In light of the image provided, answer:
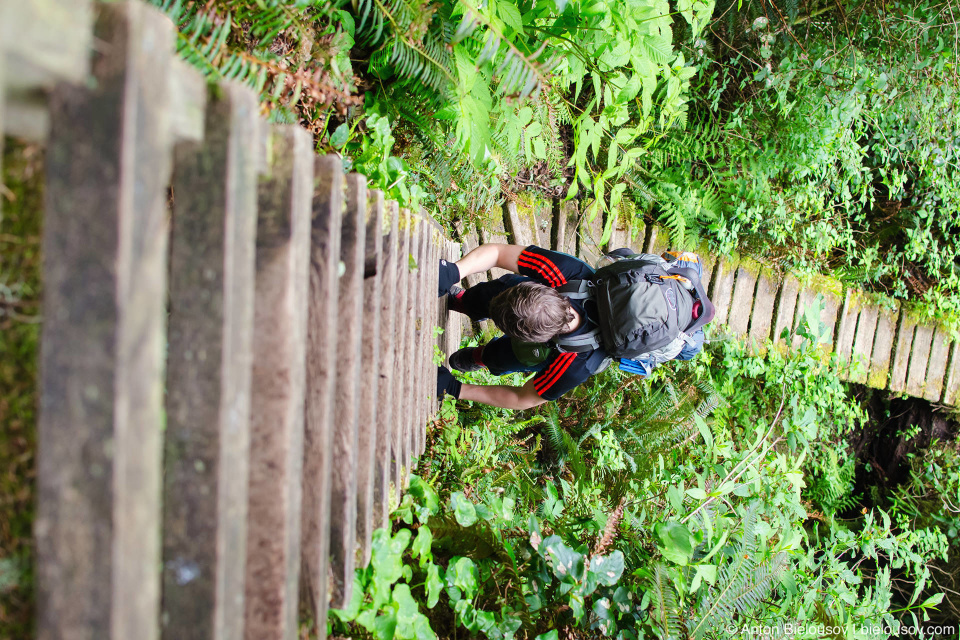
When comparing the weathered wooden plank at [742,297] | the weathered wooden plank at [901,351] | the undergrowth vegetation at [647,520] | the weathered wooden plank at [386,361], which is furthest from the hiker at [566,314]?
the weathered wooden plank at [901,351]

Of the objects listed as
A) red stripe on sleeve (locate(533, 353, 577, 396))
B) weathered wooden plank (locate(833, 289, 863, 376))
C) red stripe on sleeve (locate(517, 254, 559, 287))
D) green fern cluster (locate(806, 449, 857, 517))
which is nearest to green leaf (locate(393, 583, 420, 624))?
red stripe on sleeve (locate(533, 353, 577, 396))

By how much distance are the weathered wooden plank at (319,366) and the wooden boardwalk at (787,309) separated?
256 cm

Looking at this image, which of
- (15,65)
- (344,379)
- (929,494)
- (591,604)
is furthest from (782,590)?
(929,494)

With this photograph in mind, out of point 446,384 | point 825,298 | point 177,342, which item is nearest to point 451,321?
point 446,384

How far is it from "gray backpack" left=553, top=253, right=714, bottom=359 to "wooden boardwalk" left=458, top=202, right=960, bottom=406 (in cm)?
101

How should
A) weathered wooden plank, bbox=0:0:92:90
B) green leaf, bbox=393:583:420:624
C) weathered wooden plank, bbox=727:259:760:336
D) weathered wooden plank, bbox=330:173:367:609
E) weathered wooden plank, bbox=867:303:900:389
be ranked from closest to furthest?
1. weathered wooden plank, bbox=0:0:92:90
2. weathered wooden plank, bbox=330:173:367:609
3. green leaf, bbox=393:583:420:624
4. weathered wooden plank, bbox=727:259:760:336
5. weathered wooden plank, bbox=867:303:900:389

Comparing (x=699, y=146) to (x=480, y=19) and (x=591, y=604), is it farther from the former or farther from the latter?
(x=591, y=604)

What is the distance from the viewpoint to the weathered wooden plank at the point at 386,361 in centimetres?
159

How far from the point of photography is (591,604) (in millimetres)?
2105

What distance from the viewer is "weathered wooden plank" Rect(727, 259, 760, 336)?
16.7 feet

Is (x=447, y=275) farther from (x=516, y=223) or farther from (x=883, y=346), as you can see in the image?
(x=883, y=346)

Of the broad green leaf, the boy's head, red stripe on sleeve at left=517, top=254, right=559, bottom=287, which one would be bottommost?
the broad green leaf

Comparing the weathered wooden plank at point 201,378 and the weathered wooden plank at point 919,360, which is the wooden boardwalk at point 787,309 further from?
the weathered wooden plank at point 201,378

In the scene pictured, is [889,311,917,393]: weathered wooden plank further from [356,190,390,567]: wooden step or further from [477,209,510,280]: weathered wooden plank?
[356,190,390,567]: wooden step
